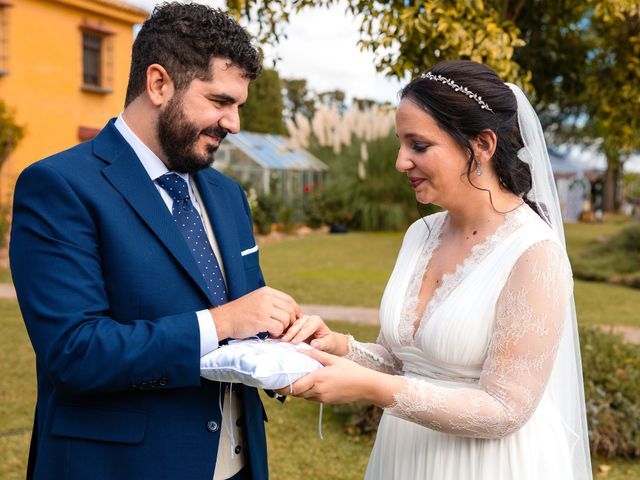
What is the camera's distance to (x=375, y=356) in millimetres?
2719

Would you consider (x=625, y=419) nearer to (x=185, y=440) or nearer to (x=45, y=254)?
(x=185, y=440)

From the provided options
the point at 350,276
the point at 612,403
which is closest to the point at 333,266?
the point at 350,276

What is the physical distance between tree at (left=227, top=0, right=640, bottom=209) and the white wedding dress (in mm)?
2561

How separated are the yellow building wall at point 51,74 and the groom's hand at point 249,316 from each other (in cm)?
1511

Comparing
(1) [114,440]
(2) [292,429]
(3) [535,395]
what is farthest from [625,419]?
(1) [114,440]

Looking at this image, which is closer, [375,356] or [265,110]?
[375,356]

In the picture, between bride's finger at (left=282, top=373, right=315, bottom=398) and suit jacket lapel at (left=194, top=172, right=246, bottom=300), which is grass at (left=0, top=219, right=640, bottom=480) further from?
bride's finger at (left=282, top=373, right=315, bottom=398)

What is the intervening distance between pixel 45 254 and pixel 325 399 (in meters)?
0.85

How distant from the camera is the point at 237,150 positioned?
21.7 m

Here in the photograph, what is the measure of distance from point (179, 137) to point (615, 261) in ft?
44.6

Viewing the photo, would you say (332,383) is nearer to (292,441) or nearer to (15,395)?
(292,441)

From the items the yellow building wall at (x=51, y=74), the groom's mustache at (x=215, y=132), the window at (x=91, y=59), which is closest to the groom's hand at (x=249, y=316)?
the groom's mustache at (x=215, y=132)

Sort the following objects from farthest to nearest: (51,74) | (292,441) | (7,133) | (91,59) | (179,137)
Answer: (91,59)
(51,74)
(7,133)
(292,441)
(179,137)

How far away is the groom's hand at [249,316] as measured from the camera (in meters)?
1.98
